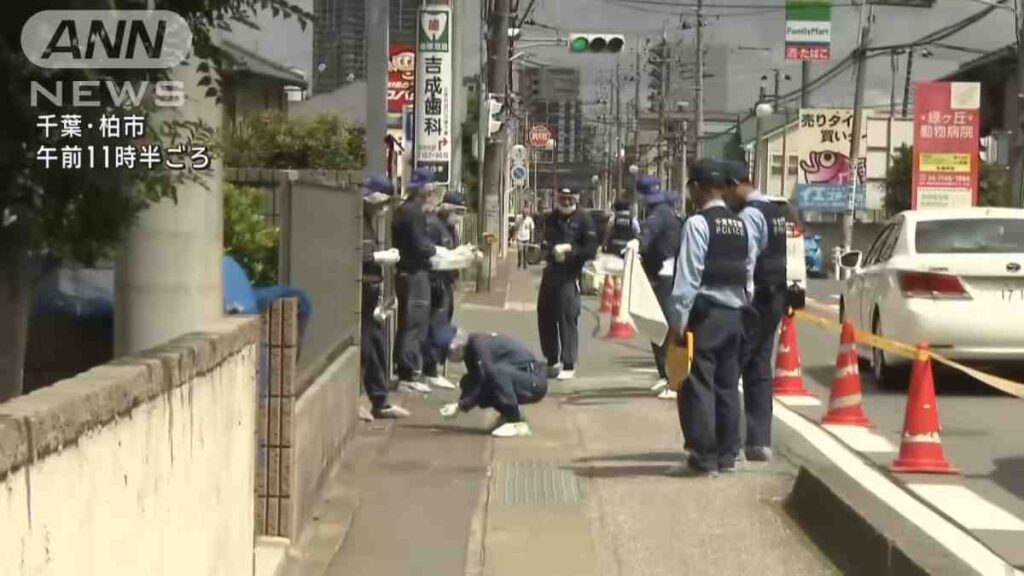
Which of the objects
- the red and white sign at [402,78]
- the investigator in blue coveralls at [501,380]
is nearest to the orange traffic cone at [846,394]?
the investigator in blue coveralls at [501,380]

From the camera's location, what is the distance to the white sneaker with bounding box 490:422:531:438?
11.2 m

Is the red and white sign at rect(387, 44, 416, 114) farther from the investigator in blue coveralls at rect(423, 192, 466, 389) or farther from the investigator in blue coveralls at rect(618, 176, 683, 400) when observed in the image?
the investigator in blue coveralls at rect(618, 176, 683, 400)

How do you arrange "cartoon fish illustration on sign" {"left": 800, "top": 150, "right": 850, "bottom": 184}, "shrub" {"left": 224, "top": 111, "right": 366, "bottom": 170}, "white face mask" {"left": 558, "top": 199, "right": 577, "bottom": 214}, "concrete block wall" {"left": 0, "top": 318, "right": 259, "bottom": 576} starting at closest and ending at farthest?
"concrete block wall" {"left": 0, "top": 318, "right": 259, "bottom": 576}
"white face mask" {"left": 558, "top": 199, "right": 577, "bottom": 214}
"shrub" {"left": 224, "top": 111, "right": 366, "bottom": 170}
"cartoon fish illustration on sign" {"left": 800, "top": 150, "right": 850, "bottom": 184}

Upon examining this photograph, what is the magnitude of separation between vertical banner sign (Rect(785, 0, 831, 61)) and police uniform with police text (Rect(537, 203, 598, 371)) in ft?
83.0

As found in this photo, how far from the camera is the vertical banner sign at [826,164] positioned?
195 ft

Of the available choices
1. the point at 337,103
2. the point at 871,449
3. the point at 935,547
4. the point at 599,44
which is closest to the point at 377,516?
the point at 935,547

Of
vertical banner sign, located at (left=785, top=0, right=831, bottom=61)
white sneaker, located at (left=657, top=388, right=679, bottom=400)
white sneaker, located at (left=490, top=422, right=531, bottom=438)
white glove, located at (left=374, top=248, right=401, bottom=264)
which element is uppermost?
vertical banner sign, located at (left=785, top=0, right=831, bottom=61)

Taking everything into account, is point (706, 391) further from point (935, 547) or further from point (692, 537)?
point (935, 547)

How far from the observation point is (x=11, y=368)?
563cm

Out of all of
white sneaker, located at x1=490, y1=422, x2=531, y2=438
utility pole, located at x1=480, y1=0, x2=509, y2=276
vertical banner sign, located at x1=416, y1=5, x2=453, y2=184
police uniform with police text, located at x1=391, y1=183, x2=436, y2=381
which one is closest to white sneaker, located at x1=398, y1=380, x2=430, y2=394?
police uniform with police text, located at x1=391, y1=183, x2=436, y2=381

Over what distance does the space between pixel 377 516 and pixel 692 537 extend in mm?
1652

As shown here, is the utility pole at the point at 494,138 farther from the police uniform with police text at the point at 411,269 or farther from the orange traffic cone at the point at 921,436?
the orange traffic cone at the point at 921,436

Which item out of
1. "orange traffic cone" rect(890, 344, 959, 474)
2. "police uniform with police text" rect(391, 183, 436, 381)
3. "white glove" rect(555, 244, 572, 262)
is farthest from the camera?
"white glove" rect(555, 244, 572, 262)

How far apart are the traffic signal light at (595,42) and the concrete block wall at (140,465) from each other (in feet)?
73.6
